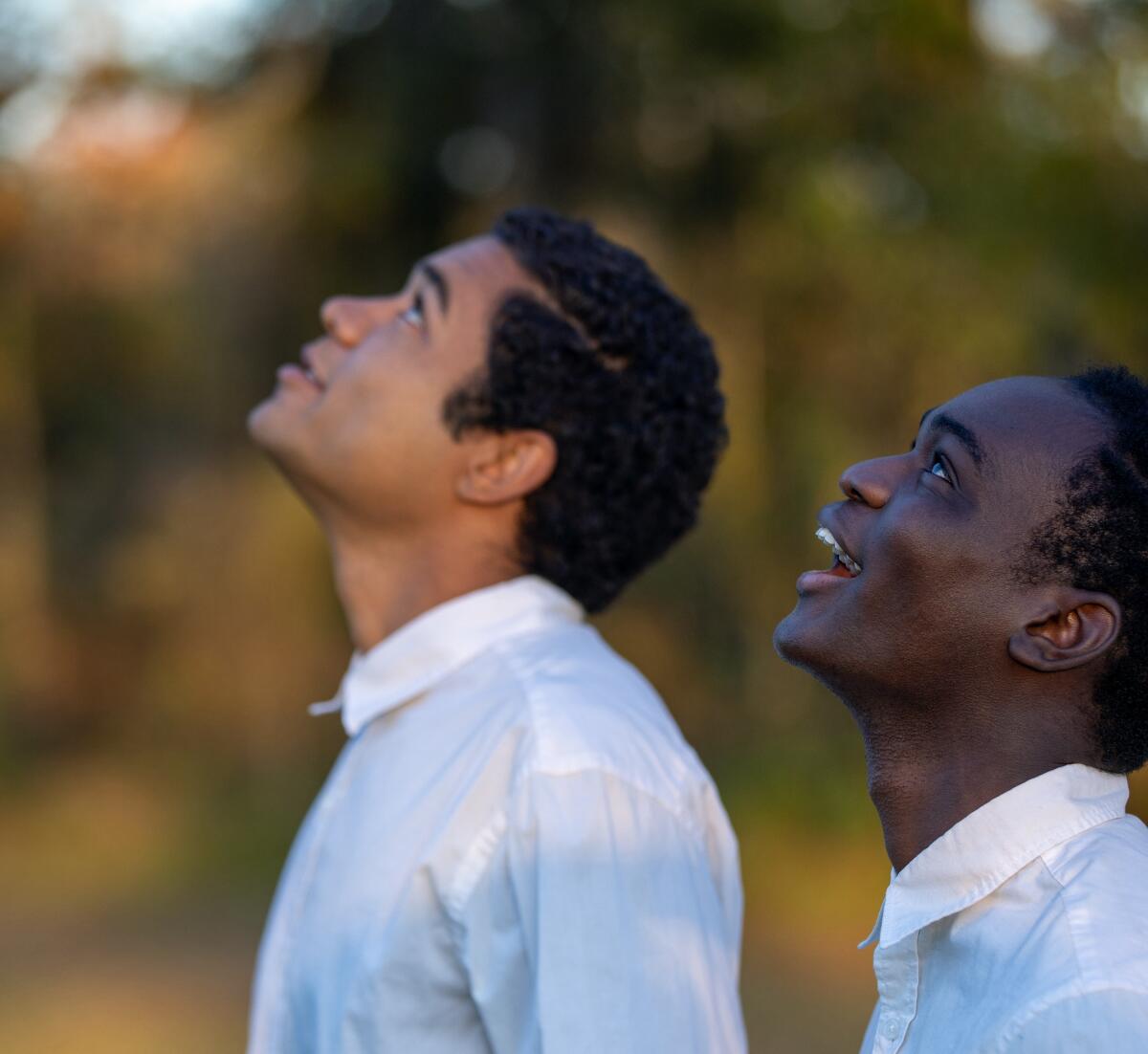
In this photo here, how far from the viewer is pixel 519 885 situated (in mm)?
1900

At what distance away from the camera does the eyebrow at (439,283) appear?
8.38ft

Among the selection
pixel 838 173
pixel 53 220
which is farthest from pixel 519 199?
pixel 53 220

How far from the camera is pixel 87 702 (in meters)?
10.5

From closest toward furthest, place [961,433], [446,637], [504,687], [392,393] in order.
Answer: [961,433] < [504,687] < [446,637] < [392,393]

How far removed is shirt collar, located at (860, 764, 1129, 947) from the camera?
140 centimetres

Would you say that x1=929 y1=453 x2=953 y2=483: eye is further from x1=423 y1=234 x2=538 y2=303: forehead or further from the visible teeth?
x1=423 y1=234 x2=538 y2=303: forehead

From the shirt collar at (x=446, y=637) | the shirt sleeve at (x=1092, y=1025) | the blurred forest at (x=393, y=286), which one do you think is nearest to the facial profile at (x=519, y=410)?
the shirt collar at (x=446, y=637)

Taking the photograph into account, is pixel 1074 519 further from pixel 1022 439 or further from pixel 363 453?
pixel 363 453

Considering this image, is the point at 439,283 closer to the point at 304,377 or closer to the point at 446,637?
the point at 304,377

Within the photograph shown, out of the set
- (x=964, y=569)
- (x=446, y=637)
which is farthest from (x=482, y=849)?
(x=964, y=569)

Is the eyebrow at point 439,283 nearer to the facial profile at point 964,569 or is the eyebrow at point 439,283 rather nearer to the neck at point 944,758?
the facial profile at point 964,569

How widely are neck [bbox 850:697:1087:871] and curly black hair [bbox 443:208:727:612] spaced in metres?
1.03

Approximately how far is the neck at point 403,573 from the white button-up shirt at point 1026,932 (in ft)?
3.60

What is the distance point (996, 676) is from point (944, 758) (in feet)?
0.35
